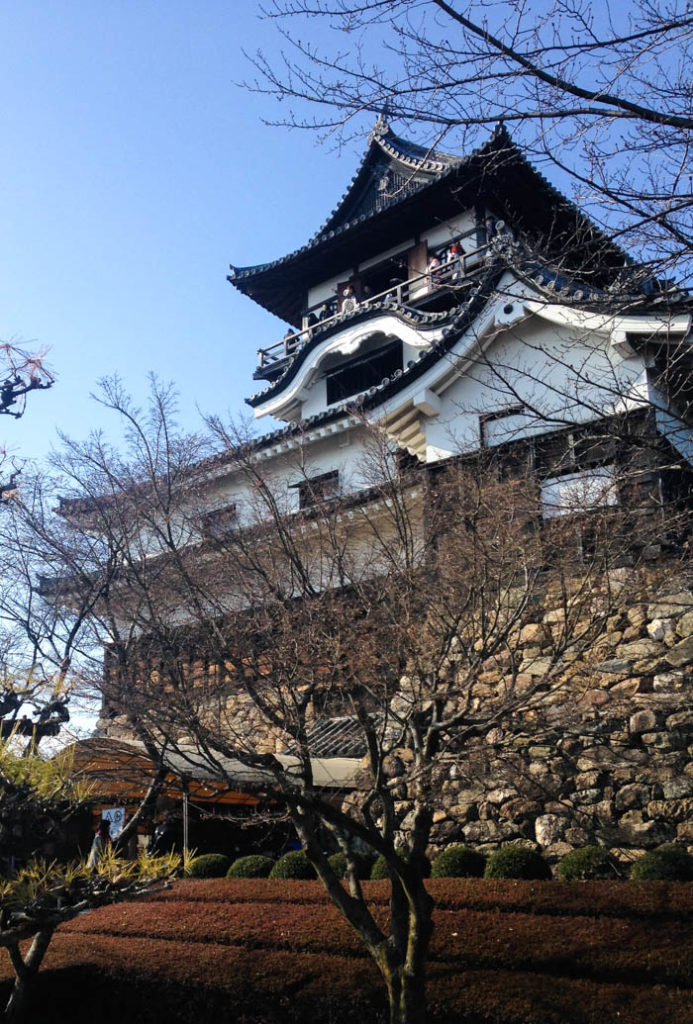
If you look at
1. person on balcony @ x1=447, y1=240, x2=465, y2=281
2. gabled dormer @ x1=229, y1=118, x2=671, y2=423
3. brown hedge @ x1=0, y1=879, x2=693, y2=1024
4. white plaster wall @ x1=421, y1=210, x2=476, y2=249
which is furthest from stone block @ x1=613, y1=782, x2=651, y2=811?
white plaster wall @ x1=421, y1=210, x2=476, y2=249

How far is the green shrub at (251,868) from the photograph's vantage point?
11555 mm

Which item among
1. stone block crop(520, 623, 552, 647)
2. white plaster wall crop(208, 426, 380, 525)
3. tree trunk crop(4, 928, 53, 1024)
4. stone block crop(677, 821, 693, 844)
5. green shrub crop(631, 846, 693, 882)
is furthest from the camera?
white plaster wall crop(208, 426, 380, 525)

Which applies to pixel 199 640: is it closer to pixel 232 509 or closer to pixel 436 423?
pixel 232 509

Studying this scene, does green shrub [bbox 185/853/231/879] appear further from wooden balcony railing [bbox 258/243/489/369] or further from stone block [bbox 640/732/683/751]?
wooden balcony railing [bbox 258/243/489/369]

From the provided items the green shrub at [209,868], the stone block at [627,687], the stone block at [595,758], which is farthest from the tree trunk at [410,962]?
the green shrub at [209,868]

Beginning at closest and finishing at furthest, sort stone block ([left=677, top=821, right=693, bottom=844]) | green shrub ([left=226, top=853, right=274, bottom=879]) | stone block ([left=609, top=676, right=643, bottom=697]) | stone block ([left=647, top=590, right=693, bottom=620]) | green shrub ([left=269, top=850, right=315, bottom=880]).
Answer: stone block ([left=677, top=821, right=693, bottom=844]), stone block ([left=609, top=676, right=643, bottom=697]), stone block ([left=647, top=590, right=693, bottom=620]), green shrub ([left=269, top=850, right=315, bottom=880]), green shrub ([left=226, top=853, right=274, bottom=879])

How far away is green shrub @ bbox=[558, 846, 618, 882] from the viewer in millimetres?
8820

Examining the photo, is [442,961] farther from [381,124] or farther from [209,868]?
[381,124]

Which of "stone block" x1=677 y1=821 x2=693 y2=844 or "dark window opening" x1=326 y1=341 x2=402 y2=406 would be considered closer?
"stone block" x1=677 y1=821 x2=693 y2=844

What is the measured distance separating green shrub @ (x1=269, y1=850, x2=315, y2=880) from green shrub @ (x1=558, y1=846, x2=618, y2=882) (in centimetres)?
349

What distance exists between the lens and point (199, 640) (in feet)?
29.7

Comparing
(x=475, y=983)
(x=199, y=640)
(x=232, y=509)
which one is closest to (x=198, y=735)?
(x=199, y=640)

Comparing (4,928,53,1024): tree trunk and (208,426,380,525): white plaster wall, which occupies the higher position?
(208,426,380,525): white plaster wall

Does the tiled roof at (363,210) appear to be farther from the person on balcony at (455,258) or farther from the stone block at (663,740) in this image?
the stone block at (663,740)
